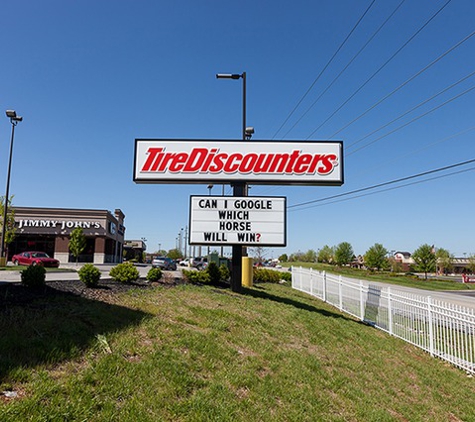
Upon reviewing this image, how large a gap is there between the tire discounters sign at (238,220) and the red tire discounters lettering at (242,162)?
3.73ft

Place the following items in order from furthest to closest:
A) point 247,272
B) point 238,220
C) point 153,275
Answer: point 247,272
point 238,220
point 153,275

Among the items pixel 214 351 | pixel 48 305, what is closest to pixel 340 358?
pixel 214 351

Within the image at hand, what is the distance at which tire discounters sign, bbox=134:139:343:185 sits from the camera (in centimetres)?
1237

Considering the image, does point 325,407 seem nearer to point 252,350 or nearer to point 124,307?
point 252,350

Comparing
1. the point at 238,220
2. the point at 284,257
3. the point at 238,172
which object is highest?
the point at 238,172

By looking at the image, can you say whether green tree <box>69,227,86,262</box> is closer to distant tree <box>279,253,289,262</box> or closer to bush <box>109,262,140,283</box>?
bush <box>109,262,140,283</box>

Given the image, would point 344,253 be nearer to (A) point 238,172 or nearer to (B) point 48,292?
(A) point 238,172

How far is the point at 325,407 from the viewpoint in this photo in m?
4.79

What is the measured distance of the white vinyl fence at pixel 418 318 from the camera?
8531 mm

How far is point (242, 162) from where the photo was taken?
41.2ft

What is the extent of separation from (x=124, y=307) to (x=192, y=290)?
11.2 ft

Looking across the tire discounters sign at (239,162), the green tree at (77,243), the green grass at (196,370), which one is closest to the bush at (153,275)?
the green grass at (196,370)

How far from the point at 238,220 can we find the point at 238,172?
1880 mm

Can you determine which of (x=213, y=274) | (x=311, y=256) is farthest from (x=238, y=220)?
(x=311, y=256)
